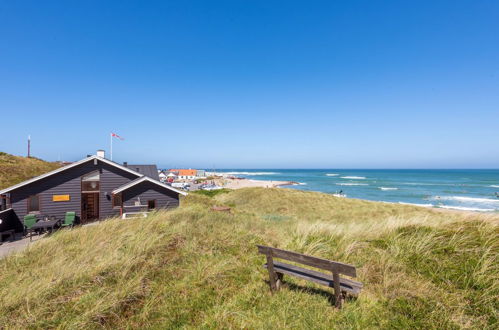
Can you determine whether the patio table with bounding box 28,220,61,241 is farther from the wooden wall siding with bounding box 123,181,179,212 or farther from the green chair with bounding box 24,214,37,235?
the wooden wall siding with bounding box 123,181,179,212

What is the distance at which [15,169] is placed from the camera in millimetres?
26156

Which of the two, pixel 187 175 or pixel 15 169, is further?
pixel 187 175

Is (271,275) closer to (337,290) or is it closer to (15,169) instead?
(337,290)

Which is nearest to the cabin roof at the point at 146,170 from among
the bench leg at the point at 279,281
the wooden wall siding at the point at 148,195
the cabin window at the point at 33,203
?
the wooden wall siding at the point at 148,195

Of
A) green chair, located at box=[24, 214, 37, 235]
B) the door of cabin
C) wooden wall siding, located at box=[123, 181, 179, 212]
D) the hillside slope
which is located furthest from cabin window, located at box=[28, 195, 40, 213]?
the hillside slope

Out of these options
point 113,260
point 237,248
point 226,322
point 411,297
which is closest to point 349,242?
point 411,297

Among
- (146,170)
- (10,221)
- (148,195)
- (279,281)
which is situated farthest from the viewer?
(146,170)

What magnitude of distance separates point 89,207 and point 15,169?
65.5 ft

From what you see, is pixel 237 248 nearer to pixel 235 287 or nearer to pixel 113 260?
pixel 235 287

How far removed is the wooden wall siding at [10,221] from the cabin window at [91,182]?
3702 mm

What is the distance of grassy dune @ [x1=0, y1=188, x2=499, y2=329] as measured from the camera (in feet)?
12.5

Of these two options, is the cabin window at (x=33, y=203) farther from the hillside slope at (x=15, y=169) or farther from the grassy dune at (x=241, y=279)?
the hillside slope at (x=15, y=169)

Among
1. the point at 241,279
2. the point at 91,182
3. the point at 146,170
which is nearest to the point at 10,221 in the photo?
the point at 91,182

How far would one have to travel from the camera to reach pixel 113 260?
5445mm
